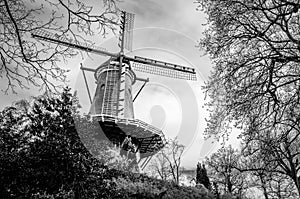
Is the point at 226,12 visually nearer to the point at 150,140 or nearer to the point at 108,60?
the point at 150,140

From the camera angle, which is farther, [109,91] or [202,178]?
[202,178]

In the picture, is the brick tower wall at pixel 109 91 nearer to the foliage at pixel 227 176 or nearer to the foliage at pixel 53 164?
the foliage at pixel 53 164

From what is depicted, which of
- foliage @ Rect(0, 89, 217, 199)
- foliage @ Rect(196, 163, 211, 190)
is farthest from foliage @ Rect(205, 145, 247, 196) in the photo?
foliage @ Rect(0, 89, 217, 199)

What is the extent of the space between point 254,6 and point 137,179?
12.7 metres

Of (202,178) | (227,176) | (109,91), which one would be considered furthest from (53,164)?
(227,176)

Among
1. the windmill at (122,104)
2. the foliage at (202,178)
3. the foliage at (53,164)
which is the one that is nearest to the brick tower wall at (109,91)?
the windmill at (122,104)

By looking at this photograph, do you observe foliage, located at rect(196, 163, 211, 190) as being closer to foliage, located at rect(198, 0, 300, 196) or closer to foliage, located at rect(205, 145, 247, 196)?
foliage, located at rect(205, 145, 247, 196)

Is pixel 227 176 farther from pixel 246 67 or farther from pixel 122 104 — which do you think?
pixel 246 67

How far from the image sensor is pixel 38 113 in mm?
10867

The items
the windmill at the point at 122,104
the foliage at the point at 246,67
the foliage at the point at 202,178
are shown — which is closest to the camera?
the foliage at the point at 246,67

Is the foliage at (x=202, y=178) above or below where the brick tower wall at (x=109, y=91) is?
below

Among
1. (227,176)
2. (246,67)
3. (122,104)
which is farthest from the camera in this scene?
(227,176)

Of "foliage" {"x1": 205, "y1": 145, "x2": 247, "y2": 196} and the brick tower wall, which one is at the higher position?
the brick tower wall

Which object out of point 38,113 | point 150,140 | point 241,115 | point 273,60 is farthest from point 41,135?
point 150,140
